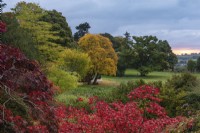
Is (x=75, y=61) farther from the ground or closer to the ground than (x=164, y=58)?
closer to the ground

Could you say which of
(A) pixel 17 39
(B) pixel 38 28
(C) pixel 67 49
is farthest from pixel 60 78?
(C) pixel 67 49

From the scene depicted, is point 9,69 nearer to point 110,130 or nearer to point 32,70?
point 32,70

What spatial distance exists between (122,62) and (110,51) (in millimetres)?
19460

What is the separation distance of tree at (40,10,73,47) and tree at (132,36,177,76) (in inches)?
738

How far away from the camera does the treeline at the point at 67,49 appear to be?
2798cm

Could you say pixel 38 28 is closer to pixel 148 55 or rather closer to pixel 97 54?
pixel 97 54

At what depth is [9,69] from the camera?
5.84 metres

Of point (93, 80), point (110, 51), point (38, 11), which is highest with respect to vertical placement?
point (38, 11)

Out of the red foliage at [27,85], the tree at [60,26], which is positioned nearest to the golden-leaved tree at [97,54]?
the tree at [60,26]

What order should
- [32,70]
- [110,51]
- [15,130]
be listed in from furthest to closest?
[110,51]
[32,70]
[15,130]

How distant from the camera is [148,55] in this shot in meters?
69.2

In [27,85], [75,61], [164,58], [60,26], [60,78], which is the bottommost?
[60,78]

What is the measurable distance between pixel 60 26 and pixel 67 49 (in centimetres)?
879

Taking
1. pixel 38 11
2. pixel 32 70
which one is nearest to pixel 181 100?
pixel 32 70
